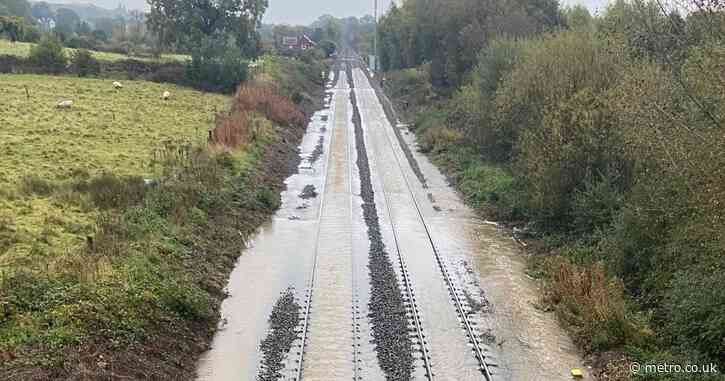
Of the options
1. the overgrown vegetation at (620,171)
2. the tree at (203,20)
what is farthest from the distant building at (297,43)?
the overgrown vegetation at (620,171)

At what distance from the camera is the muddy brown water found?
14664 millimetres

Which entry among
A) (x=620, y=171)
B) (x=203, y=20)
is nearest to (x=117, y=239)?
(x=620, y=171)

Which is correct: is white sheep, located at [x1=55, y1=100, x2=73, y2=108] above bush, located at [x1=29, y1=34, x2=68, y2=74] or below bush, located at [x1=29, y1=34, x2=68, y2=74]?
below

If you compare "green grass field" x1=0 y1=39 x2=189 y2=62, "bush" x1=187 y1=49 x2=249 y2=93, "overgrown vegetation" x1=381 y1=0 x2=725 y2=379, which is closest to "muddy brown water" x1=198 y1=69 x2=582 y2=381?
"overgrown vegetation" x1=381 y1=0 x2=725 y2=379

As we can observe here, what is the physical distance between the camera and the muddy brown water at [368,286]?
1466 centimetres

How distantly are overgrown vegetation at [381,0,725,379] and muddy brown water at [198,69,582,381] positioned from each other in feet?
4.04

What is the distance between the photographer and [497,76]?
119 feet

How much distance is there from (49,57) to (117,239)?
166 ft

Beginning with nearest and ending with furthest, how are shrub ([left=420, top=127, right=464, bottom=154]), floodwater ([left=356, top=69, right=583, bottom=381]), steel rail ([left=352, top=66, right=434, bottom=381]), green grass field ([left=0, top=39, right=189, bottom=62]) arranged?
steel rail ([left=352, top=66, right=434, bottom=381]), floodwater ([left=356, top=69, right=583, bottom=381]), shrub ([left=420, top=127, right=464, bottom=154]), green grass field ([left=0, top=39, right=189, bottom=62])

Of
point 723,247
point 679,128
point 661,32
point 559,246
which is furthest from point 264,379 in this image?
point 661,32

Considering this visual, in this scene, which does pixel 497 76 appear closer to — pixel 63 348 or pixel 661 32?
pixel 661 32

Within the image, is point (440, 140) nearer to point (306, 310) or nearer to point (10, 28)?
point (306, 310)

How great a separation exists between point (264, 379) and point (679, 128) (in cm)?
1084

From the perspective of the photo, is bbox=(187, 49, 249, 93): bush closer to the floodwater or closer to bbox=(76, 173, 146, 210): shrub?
the floodwater
